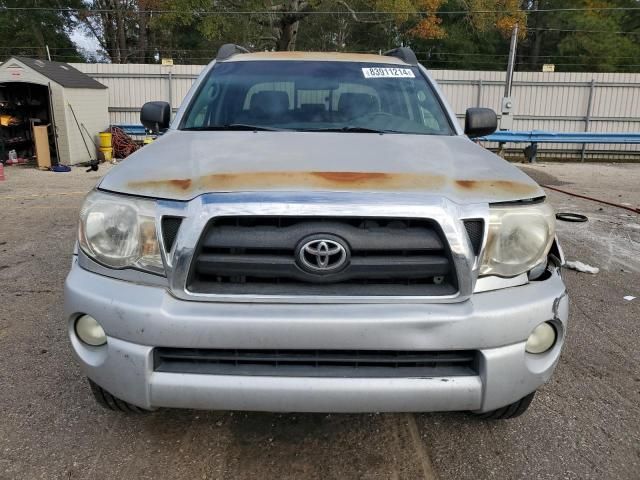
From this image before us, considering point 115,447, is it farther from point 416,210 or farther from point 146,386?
point 416,210

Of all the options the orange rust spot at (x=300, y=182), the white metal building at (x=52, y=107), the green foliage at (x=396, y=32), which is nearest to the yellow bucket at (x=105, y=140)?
the white metal building at (x=52, y=107)

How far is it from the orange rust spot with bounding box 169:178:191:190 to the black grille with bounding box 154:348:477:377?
612 mm

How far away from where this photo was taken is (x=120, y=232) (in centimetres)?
208

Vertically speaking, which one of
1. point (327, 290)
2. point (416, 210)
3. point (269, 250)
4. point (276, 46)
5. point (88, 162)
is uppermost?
point (276, 46)

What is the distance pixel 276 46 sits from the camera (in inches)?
917

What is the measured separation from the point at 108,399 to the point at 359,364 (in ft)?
3.75

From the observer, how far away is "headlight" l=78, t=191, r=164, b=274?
2033 mm

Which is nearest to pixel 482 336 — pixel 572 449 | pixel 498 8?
pixel 572 449

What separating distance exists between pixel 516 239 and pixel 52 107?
520 inches

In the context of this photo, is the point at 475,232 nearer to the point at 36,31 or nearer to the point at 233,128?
the point at 233,128

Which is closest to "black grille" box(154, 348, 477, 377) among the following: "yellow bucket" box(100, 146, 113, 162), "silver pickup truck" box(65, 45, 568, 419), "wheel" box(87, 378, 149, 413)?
"silver pickup truck" box(65, 45, 568, 419)

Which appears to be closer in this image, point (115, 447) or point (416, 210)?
point (416, 210)

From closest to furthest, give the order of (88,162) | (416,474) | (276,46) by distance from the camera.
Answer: (416,474)
(88,162)
(276,46)

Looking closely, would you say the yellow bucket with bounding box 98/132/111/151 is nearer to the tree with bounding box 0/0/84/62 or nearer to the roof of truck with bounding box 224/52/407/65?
the roof of truck with bounding box 224/52/407/65
